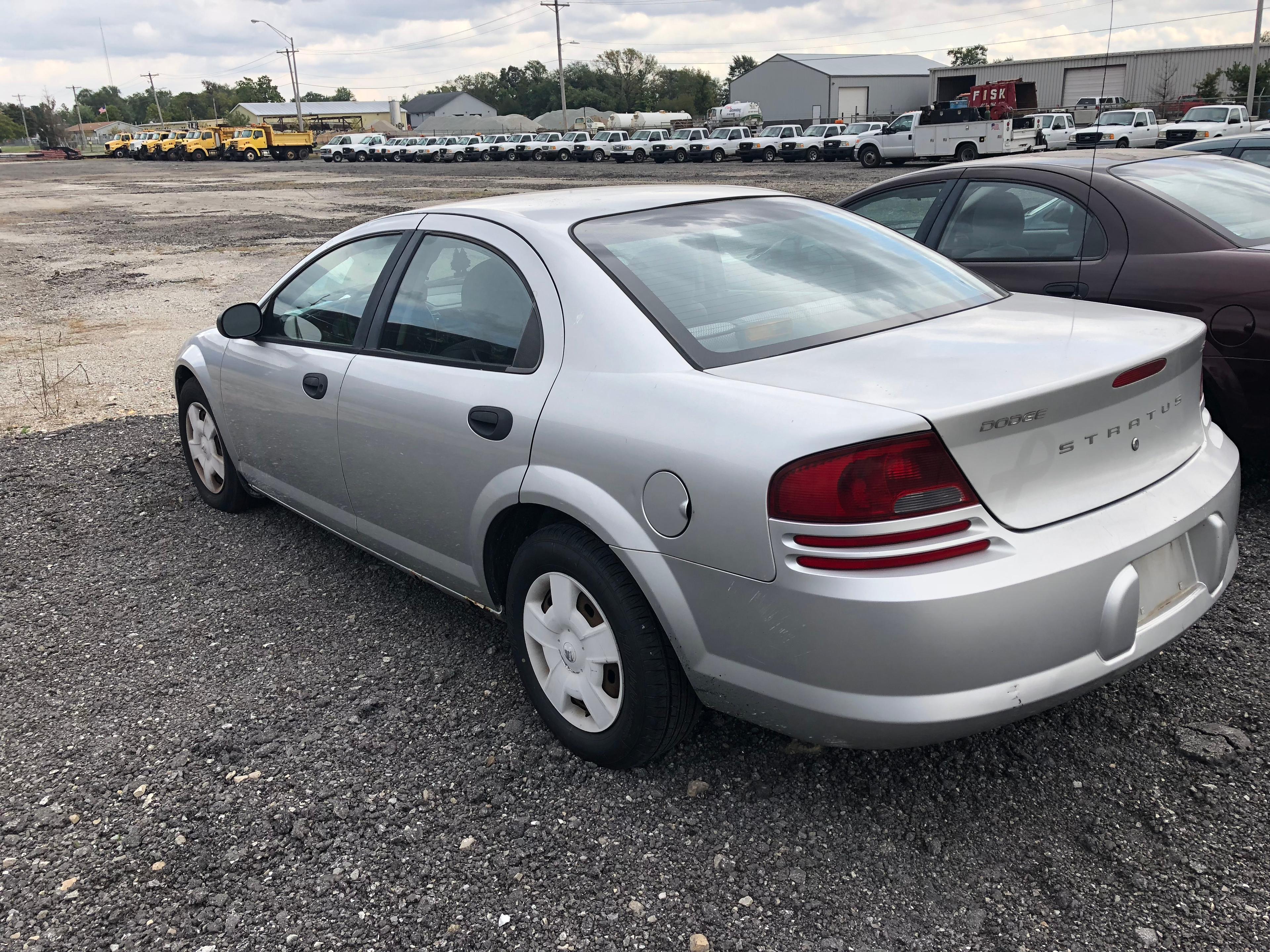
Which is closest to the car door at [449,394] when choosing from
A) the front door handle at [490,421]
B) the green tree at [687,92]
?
the front door handle at [490,421]

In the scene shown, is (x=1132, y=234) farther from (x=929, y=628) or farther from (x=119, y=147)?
(x=119, y=147)

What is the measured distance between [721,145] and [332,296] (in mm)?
44382

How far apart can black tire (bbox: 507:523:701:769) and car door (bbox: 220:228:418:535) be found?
1.23 meters

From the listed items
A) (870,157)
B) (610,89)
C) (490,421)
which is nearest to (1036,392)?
(490,421)

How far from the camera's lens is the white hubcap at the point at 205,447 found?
478 cm

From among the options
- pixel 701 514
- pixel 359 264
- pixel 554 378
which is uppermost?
pixel 359 264

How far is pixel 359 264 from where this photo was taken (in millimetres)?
3762

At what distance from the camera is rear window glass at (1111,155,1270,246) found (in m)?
4.45

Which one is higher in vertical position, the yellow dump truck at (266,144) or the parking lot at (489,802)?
the yellow dump truck at (266,144)

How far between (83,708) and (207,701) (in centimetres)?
41

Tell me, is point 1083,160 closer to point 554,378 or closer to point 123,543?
point 554,378

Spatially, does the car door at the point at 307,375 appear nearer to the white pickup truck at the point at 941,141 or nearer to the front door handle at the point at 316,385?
the front door handle at the point at 316,385

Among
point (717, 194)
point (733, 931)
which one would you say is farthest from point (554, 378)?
point (733, 931)

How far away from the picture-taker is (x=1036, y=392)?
220 cm
